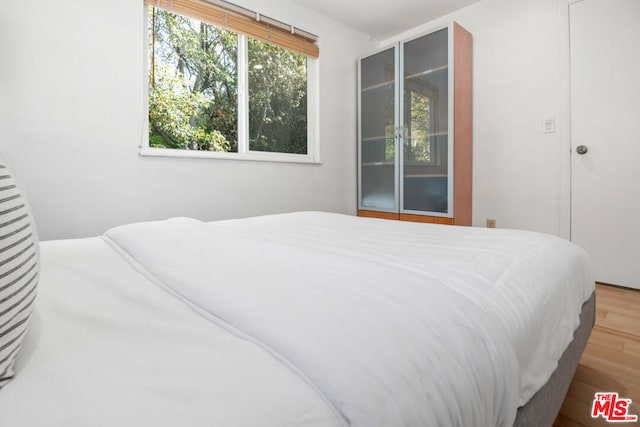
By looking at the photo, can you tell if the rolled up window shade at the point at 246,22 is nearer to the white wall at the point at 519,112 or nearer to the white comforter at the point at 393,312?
the white wall at the point at 519,112

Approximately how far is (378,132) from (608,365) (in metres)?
2.47

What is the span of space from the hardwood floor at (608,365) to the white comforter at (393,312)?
44 cm

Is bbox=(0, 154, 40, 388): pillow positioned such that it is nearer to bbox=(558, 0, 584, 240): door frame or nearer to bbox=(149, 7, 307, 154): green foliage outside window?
bbox=(149, 7, 307, 154): green foliage outside window

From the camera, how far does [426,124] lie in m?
2.85

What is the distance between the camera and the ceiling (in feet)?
9.48

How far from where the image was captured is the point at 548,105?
2.55 m

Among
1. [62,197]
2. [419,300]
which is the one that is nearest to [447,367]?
[419,300]

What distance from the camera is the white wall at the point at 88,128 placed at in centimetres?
175

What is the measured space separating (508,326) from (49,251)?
1.14 m

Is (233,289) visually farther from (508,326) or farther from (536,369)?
(536,369)

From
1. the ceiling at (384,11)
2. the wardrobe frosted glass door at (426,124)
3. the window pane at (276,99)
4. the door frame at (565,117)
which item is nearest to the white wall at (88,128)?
the window pane at (276,99)

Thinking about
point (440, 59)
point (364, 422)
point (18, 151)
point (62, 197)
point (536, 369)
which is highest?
point (440, 59)

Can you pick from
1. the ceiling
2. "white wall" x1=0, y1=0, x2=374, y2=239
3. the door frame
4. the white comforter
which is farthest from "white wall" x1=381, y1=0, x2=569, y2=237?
"white wall" x1=0, y1=0, x2=374, y2=239

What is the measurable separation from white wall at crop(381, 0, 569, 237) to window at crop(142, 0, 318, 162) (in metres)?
1.56
